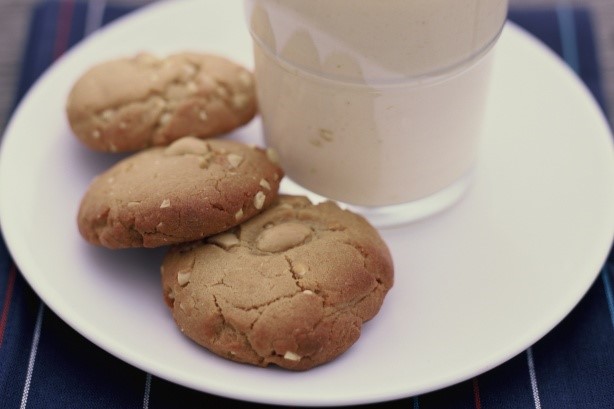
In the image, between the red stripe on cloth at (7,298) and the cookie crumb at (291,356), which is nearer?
the cookie crumb at (291,356)

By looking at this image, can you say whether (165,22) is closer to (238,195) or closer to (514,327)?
(238,195)

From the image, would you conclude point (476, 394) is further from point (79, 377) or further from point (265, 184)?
point (79, 377)

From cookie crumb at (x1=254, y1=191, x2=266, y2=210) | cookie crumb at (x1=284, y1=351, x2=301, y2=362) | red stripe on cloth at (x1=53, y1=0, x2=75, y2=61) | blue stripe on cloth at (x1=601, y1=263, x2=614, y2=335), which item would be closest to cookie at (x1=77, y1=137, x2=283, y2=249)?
cookie crumb at (x1=254, y1=191, x2=266, y2=210)

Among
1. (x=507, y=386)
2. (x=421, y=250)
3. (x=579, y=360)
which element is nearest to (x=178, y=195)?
(x=421, y=250)

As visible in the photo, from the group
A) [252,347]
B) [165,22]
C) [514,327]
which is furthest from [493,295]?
[165,22]

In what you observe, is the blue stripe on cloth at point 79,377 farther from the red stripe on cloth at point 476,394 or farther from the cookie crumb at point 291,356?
the red stripe on cloth at point 476,394

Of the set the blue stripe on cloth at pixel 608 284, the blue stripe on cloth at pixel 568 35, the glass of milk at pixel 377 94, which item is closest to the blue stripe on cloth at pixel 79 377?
the glass of milk at pixel 377 94
